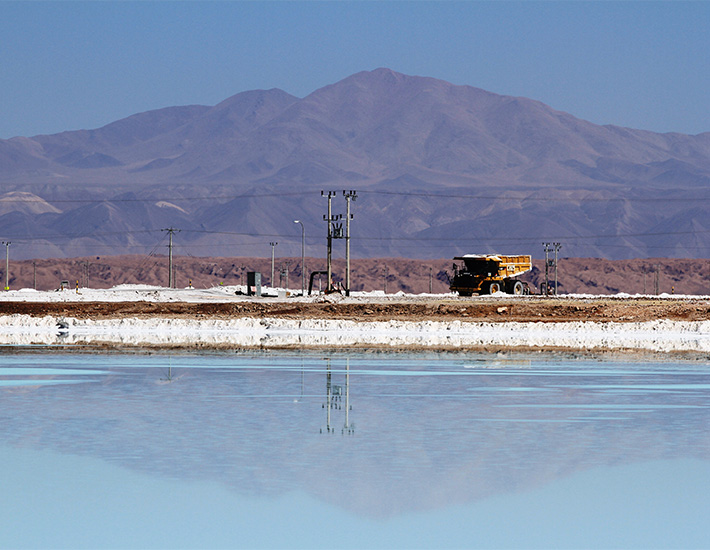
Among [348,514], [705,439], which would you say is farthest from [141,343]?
[348,514]

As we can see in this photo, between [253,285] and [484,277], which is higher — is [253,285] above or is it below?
below

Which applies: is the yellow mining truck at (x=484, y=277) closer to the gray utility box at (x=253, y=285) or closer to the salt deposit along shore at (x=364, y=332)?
the gray utility box at (x=253, y=285)

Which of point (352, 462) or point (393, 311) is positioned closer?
point (352, 462)

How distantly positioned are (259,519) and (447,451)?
173 inches

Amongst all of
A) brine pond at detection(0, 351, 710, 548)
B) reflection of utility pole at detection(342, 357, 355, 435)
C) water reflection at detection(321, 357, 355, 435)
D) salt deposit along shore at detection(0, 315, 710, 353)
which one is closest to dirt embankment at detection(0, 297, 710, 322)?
salt deposit along shore at detection(0, 315, 710, 353)

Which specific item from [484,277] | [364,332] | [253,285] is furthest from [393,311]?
[253,285]

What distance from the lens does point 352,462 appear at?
14.3 m

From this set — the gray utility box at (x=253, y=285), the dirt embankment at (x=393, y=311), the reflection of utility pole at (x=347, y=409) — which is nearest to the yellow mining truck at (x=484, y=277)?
the dirt embankment at (x=393, y=311)

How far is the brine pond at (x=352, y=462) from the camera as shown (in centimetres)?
1093

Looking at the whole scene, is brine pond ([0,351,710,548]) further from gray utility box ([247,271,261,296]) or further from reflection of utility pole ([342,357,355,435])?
gray utility box ([247,271,261,296])

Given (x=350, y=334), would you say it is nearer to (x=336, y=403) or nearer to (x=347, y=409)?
(x=336, y=403)

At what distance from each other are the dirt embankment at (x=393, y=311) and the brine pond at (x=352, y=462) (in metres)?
36.1

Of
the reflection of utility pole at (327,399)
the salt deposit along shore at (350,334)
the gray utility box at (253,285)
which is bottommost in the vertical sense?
the salt deposit along shore at (350,334)

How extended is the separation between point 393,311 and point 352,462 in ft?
173
